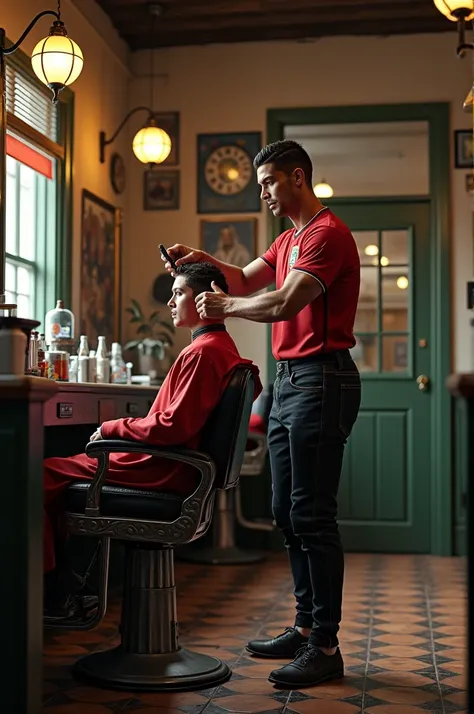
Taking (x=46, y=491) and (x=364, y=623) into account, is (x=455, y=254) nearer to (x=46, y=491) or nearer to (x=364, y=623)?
(x=364, y=623)

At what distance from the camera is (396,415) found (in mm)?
5863

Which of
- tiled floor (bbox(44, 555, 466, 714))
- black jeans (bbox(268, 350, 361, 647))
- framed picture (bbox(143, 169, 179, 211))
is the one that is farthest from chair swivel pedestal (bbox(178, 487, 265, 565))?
black jeans (bbox(268, 350, 361, 647))

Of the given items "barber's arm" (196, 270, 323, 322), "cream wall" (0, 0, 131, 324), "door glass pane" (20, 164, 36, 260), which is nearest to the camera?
"barber's arm" (196, 270, 323, 322)

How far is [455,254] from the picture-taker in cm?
584

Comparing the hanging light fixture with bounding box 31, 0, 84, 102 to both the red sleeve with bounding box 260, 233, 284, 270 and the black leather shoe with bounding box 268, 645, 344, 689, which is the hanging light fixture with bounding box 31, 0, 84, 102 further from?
the black leather shoe with bounding box 268, 645, 344, 689

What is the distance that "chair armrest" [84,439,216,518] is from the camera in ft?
8.73

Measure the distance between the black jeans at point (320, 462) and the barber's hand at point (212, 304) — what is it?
11.6 inches

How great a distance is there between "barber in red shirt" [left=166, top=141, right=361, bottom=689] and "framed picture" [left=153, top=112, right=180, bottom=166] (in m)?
3.10

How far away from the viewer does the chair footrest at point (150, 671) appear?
9.19ft

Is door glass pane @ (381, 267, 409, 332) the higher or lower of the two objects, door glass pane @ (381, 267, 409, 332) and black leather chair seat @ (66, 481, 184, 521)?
the higher

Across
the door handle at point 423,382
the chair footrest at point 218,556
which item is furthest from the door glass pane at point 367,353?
the chair footrest at point 218,556

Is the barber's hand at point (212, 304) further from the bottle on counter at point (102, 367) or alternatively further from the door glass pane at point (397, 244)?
the door glass pane at point (397, 244)

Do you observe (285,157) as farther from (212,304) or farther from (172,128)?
(172,128)

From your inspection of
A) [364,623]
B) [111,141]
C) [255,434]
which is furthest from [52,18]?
[364,623]
